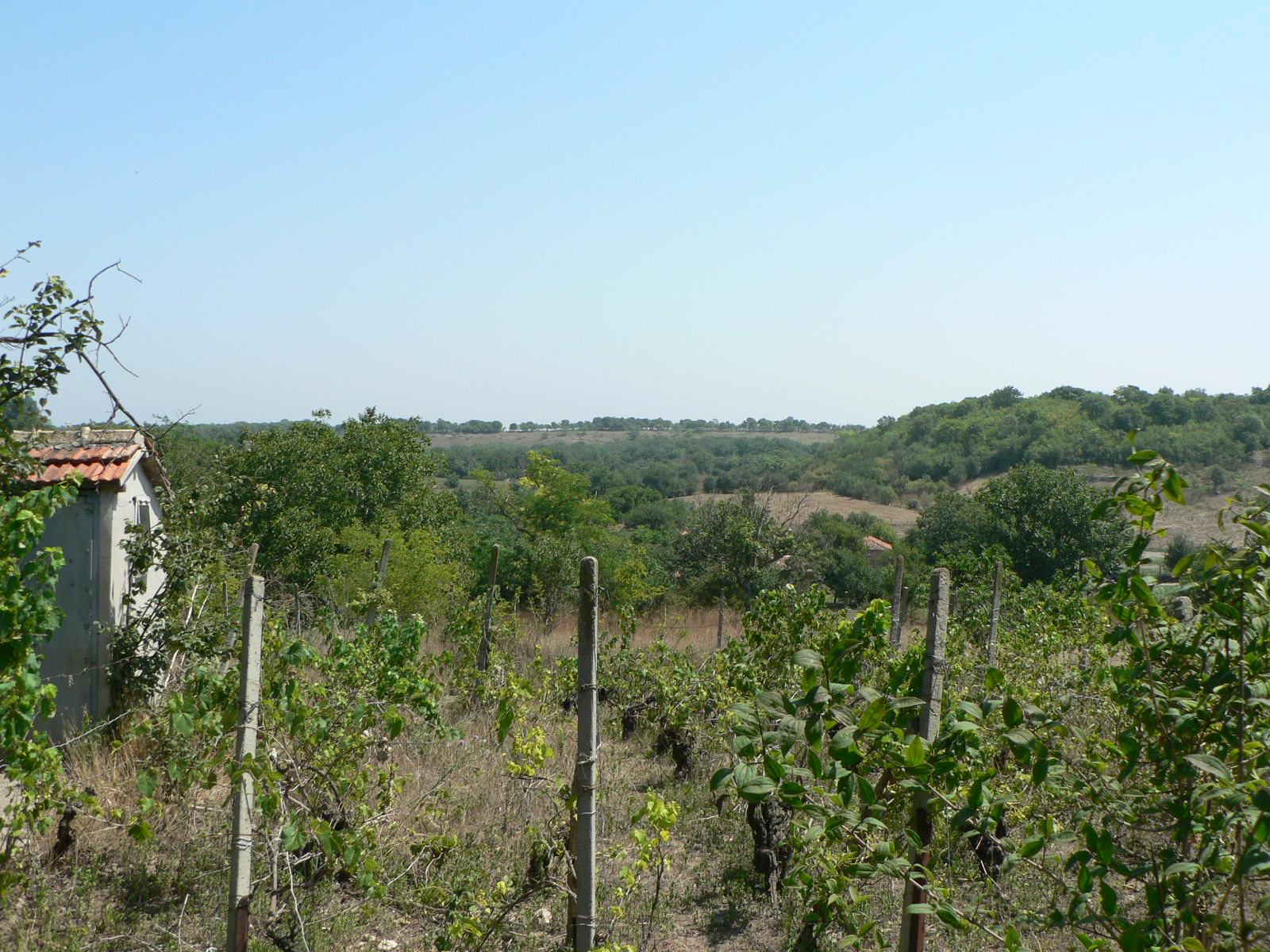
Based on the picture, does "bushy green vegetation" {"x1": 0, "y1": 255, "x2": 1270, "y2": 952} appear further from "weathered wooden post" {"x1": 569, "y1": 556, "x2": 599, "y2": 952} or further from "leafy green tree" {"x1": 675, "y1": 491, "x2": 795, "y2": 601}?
"leafy green tree" {"x1": 675, "y1": 491, "x2": 795, "y2": 601}

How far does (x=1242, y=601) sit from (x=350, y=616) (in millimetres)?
10766

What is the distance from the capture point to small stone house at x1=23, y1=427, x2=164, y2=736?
696 centimetres

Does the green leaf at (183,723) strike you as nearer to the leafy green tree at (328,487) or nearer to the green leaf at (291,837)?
the green leaf at (291,837)

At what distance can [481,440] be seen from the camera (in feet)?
402

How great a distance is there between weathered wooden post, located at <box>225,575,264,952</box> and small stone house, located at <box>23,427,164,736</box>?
4.17 metres

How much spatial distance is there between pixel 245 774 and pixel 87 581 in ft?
14.9

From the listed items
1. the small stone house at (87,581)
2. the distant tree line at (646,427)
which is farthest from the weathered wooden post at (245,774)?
the distant tree line at (646,427)

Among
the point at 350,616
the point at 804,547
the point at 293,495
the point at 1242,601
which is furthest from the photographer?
the point at 804,547

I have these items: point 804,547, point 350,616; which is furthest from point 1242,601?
point 804,547

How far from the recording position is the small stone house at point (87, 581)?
22.8ft

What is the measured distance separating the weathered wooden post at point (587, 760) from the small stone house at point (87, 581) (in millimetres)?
5062

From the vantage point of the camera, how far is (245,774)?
3.43 metres

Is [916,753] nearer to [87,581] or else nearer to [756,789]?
[756,789]

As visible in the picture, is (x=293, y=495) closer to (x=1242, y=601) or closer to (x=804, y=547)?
(x=804, y=547)
